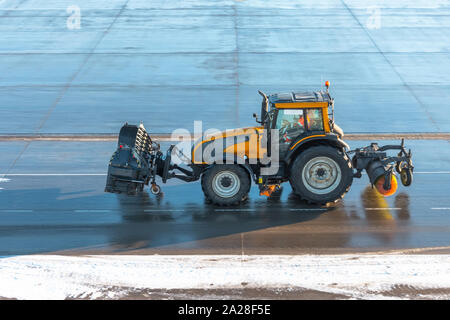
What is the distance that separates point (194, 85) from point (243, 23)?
346 inches

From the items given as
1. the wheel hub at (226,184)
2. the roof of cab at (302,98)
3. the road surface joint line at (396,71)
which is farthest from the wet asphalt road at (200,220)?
the road surface joint line at (396,71)

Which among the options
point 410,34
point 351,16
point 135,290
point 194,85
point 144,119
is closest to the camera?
point 135,290

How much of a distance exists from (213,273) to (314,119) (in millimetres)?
4170

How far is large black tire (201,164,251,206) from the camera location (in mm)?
12734

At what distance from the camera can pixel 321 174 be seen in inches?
502

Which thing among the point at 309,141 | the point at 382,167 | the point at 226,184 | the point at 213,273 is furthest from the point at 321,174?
the point at 213,273

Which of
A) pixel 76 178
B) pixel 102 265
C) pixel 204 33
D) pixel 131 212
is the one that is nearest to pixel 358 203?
pixel 131 212

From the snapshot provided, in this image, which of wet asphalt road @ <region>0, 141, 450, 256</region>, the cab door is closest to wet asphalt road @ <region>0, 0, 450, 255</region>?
wet asphalt road @ <region>0, 141, 450, 256</region>

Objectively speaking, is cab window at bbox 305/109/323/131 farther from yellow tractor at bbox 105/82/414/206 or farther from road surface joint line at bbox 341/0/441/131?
road surface joint line at bbox 341/0/441/131

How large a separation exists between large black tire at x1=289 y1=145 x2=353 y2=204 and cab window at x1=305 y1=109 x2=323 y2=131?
402 millimetres

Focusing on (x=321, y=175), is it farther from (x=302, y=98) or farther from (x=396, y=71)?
(x=396, y=71)

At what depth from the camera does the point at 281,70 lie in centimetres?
2373

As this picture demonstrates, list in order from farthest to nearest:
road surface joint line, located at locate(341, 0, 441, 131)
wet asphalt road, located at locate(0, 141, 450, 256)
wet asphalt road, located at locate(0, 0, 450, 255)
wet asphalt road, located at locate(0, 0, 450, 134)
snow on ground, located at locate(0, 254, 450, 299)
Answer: wet asphalt road, located at locate(0, 0, 450, 134) < road surface joint line, located at locate(341, 0, 441, 131) < wet asphalt road, located at locate(0, 0, 450, 255) < wet asphalt road, located at locate(0, 141, 450, 256) < snow on ground, located at locate(0, 254, 450, 299)

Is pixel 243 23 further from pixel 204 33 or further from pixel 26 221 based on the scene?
pixel 26 221
